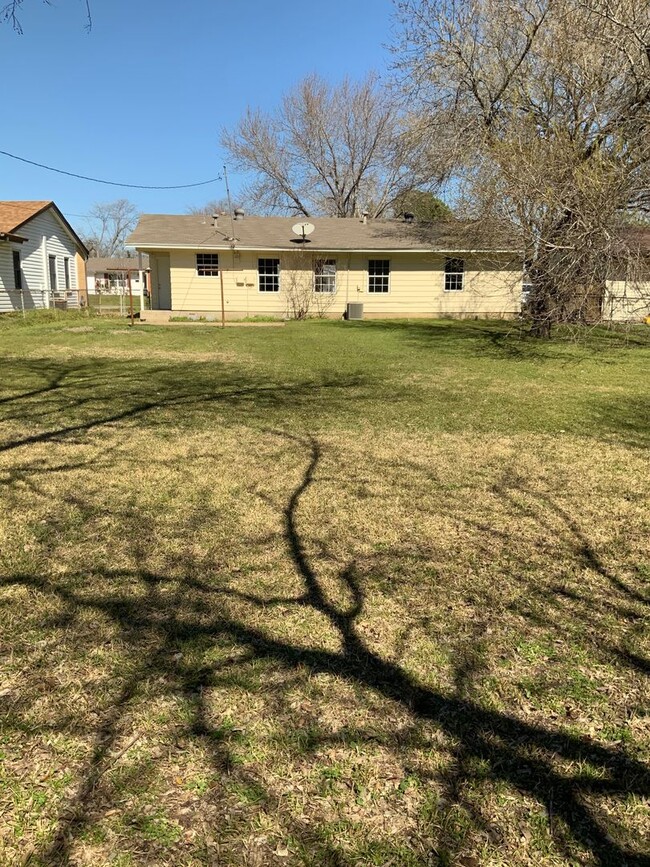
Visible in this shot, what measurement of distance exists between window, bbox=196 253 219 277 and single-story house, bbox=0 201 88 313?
5393mm

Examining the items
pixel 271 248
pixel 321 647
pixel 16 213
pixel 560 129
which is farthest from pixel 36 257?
pixel 321 647

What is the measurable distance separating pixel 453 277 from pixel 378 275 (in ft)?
9.62

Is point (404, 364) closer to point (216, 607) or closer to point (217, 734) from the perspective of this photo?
point (216, 607)

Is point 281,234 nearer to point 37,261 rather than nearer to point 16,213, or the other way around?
point 37,261

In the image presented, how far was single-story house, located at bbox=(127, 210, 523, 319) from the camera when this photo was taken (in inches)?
849

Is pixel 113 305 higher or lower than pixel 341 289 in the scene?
lower

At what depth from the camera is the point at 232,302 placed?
22.0 metres

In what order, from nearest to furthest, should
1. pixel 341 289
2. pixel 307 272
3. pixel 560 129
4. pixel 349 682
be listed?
pixel 349 682 < pixel 560 129 < pixel 307 272 < pixel 341 289

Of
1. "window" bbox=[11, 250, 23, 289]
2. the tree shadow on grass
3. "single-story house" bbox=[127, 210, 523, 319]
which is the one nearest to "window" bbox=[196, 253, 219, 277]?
"single-story house" bbox=[127, 210, 523, 319]

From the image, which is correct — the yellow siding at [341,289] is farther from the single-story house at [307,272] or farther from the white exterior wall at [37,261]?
the white exterior wall at [37,261]

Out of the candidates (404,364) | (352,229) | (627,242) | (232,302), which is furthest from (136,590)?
(352,229)

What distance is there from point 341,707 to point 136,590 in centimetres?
128

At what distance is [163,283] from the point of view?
74.8ft

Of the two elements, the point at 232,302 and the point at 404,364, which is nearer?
the point at 404,364
